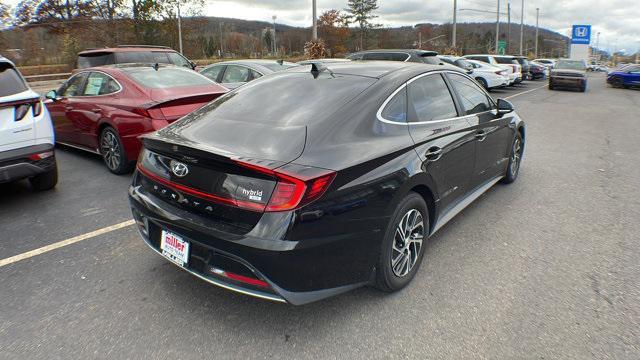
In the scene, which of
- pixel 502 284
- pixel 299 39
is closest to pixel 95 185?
pixel 502 284

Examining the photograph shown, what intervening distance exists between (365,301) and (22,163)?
382 cm

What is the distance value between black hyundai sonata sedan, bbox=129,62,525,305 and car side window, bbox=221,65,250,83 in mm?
6195

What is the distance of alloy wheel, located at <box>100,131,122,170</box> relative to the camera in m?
5.98

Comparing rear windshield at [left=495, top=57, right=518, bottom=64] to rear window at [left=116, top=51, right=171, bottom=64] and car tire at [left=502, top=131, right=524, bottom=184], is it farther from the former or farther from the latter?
car tire at [left=502, top=131, right=524, bottom=184]

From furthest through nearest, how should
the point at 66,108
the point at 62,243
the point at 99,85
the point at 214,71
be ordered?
the point at 214,71 < the point at 66,108 < the point at 99,85 < the point at 62,243

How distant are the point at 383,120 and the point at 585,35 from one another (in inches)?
2837

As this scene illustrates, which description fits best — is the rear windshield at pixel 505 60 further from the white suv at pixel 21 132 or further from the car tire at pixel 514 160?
the white suv at pixel 21 132

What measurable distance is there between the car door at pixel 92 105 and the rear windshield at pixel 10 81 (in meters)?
1.19

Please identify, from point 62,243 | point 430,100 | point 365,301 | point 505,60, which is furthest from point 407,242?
point 505,60

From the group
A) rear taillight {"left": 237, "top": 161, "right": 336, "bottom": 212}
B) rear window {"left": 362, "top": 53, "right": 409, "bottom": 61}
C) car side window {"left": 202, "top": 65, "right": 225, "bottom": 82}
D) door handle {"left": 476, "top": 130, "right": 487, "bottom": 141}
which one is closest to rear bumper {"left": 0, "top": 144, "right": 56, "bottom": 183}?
rear taillight {"left": 237, "top": 161, "right": 336, "bottom": 212}

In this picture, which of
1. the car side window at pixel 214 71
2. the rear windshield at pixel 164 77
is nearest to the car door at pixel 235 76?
the car side window at pixel 214 71

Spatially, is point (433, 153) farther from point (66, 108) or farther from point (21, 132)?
point (66, 108)

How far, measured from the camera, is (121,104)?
5.87m

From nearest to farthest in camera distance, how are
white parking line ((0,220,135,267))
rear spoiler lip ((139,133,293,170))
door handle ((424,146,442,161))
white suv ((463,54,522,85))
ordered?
rear spoiler lip ((139,133,293,170)) < door handle ((424,146,442,161)) < white parking line ((0,220,135,267)) < white suv ((463,54,522,85))
